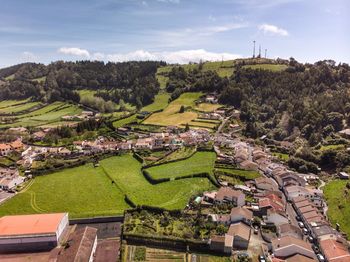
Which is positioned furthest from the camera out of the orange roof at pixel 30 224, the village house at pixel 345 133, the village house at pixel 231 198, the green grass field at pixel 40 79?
the green grass field at pixel 40 79

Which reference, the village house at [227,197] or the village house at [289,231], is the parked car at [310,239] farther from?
the village house at [227,197]

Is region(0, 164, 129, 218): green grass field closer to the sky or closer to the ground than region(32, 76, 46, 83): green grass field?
closer to the ground

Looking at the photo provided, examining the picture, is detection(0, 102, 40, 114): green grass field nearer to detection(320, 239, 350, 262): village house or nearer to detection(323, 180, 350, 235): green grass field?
detection(323, 180, 350, 235): green grass field

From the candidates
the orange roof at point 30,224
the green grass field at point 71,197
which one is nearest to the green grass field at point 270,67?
the green grass field at point 71,197

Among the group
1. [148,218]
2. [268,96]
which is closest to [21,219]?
[148,218]

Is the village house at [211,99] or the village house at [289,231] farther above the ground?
the village house at [211,99]

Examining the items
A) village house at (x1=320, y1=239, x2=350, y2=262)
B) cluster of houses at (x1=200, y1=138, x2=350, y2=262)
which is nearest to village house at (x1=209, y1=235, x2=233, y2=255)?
cluster of houses at (x1=200, y1=138, x2=350, y2=262)
